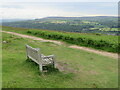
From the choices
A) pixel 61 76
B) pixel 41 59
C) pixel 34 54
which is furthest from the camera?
pixel 34 54

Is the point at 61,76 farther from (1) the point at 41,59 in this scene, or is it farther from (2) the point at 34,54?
(2) the point at 34,54

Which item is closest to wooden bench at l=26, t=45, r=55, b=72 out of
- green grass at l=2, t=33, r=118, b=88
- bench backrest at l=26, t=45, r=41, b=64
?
bench backrest at l=26, t=45, r=41, b=64

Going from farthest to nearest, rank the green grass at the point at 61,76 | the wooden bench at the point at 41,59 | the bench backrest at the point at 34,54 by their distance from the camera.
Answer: the bench backrest at the point at 34,54, the wooden bench at the point at 41,59, the green grass at the point at 61,76

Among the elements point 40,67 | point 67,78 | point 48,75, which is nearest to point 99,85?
point 67,78

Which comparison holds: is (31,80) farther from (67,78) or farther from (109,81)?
(109,81)

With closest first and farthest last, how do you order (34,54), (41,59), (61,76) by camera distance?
(61,76)
(41,59)
(34,54)

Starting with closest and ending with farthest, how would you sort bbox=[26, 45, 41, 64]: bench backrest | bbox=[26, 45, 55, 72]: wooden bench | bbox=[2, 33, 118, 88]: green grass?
bbox=[2, 33, 118, 88]: green grass → bbox=[26, 45, 55, 72]: wooden bench → bbox=[26, 45, 41, 64]: bench backrest

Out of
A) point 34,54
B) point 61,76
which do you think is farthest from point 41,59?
point 61,76

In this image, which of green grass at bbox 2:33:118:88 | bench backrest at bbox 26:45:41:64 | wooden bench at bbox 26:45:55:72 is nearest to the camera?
green grass at bbox 2:33:118:88

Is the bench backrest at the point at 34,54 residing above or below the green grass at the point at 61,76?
above

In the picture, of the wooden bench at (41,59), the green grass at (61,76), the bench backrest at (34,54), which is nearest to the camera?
the green grass at (61,76)

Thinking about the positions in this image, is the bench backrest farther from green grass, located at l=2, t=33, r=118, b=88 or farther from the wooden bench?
green grass, located at l=2, t=33, r=118, b=88

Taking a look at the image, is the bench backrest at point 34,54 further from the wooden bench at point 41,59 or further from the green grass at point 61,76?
the green grass at point 61,76

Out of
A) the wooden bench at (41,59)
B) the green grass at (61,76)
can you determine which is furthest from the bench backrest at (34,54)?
the green grass at (61,76)
